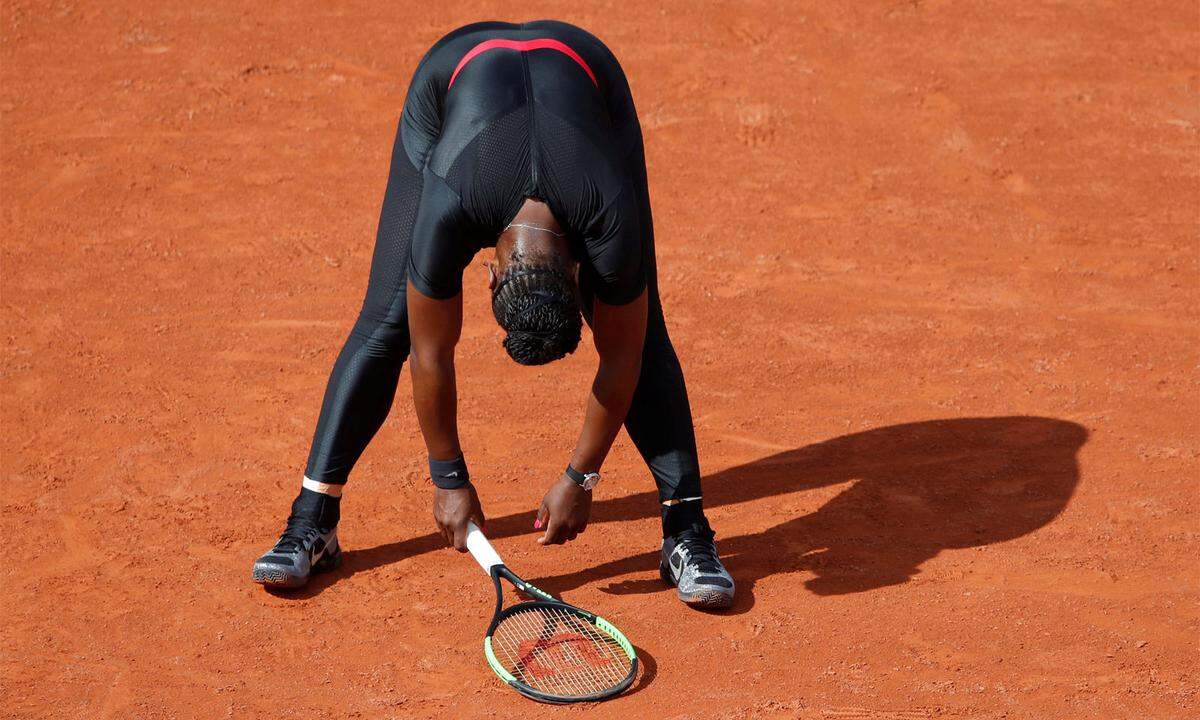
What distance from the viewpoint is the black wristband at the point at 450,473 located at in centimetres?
430

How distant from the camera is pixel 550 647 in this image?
4.27 meters

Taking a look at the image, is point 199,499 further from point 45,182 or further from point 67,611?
point 45,182

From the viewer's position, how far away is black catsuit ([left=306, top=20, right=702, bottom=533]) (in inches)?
149

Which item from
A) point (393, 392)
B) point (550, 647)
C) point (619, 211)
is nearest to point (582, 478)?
point (550, 647)

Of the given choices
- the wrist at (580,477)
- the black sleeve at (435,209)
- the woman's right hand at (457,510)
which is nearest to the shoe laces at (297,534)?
the woman's right hand at (457,510)

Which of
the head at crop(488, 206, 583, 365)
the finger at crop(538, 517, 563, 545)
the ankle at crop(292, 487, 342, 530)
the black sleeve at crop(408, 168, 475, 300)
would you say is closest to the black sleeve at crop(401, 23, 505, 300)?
the black sleeve at crop(408, 168, 475, 300)

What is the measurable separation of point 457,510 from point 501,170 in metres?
1.17

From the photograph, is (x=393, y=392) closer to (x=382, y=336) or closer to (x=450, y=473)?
(x=382, y=336)

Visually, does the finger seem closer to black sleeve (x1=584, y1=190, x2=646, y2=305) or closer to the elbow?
the elbow

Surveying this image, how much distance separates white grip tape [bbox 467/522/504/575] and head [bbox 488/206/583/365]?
855mm

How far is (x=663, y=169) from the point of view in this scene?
305 inches

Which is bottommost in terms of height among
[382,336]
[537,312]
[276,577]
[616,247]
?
[276,577]

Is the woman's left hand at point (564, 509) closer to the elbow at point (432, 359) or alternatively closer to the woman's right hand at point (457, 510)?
the woman's right hand at point (457, 510)

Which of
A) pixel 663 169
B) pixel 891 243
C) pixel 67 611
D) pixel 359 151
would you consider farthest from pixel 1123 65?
pixel 67 611
